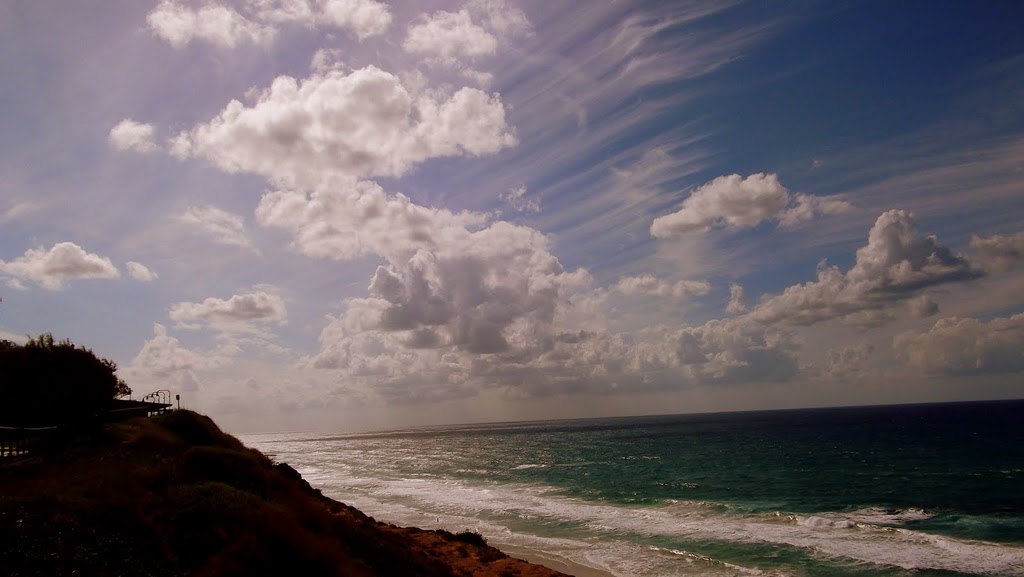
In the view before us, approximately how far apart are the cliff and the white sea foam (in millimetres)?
5661

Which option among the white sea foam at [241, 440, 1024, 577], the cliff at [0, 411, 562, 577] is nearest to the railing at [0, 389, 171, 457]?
the cliff at [0, 411, 562, 577]

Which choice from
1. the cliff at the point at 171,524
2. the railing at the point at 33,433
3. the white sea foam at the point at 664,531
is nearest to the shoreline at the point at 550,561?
the white sea foam at the point at 664,531

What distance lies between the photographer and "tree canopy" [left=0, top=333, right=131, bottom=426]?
89.4 ft

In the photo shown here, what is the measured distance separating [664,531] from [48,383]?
101 feet

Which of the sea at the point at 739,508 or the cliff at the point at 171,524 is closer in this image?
the cliff at the point at 171,524

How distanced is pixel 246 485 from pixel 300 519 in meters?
2.92

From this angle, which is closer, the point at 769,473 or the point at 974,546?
the point at 974,546

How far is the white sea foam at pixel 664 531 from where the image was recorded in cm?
2589

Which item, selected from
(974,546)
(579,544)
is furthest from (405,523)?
(974,546)

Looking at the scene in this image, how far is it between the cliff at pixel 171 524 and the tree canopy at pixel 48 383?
380cm

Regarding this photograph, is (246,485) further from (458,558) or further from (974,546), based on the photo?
(974,546)

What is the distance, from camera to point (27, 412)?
27297 mm

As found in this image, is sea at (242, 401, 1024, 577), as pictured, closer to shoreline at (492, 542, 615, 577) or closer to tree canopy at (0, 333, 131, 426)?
shoreline at (492, 542, 615, 577)

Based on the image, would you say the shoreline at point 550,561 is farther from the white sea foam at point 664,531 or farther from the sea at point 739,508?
the white sea foam at point 664,531
